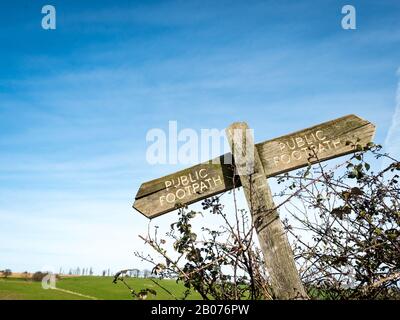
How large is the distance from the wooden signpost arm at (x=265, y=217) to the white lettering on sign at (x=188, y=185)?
0.88ft

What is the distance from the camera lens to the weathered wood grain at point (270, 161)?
108 inches

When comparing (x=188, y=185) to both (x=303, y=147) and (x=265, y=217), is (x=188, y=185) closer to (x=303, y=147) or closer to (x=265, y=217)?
(x=265, y=217)

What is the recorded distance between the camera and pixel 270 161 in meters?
2.78

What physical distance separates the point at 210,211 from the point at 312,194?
894 millimetres

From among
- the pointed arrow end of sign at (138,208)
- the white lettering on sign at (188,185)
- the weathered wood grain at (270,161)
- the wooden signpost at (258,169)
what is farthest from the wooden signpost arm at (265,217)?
the pointed arrow end of sign at (138,208)

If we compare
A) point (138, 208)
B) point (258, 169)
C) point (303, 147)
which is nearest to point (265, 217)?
point (258, 169)

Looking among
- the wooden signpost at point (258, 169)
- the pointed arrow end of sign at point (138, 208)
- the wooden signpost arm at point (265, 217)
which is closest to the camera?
the wooden signpost arm at point (265, 217)

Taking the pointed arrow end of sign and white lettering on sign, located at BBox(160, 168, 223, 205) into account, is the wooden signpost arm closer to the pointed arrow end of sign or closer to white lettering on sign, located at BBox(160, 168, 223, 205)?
white lettering on sign, located at BBox(160, 168, 223, 205)

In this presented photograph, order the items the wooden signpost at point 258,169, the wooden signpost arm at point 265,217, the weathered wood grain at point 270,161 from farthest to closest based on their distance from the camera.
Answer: the weathered wood grain at point 270,161, the wooden signpost at point 258,169, the wooden signpost arm at point 265,217

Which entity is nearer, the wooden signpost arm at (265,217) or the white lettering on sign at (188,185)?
the wooden signpost arm at (265,217)

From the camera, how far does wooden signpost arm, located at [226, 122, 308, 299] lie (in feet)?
7.80

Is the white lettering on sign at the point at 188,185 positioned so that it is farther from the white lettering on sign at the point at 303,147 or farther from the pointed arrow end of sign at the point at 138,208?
the white lettering on sign at the point at 303,147
